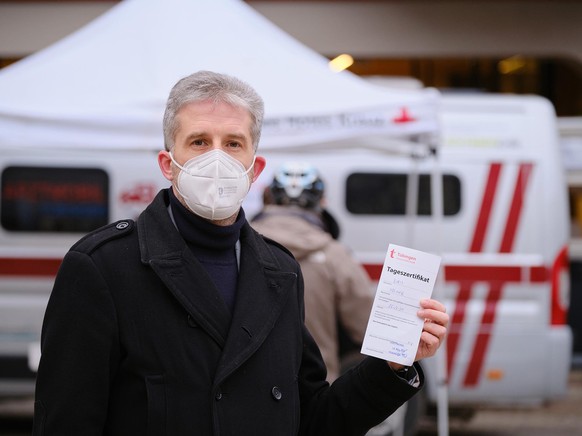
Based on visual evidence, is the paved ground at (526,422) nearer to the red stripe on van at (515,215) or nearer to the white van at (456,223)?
the white van at (456,223)

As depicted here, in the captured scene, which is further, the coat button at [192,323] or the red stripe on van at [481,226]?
the red stripe on van at [481,226]

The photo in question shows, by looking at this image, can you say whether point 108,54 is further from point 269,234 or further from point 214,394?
point 214,394

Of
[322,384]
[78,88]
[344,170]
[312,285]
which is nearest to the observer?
[322,384]

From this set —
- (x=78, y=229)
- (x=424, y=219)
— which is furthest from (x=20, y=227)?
(x=424, y=219)

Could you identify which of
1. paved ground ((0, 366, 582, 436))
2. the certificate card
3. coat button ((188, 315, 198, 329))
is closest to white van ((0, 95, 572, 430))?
paved ground ((0, 366, 582, 436))

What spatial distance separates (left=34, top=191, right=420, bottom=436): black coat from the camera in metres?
2.38

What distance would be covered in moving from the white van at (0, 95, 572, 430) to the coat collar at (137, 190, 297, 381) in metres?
5.84

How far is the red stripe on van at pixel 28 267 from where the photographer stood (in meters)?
8.53

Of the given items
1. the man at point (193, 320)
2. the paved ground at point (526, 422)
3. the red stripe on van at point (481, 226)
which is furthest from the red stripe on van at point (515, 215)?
the man at point (193, 320)

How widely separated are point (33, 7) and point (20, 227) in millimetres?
6106

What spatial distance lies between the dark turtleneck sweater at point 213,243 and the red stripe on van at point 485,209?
617 centimetres

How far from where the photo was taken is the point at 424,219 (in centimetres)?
870

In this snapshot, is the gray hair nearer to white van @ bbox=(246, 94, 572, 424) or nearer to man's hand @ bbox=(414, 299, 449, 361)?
man's hand @ bbox=(414, 299, 449, 361)

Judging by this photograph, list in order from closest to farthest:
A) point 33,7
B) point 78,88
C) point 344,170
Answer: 1. point 78,88
2. point 344,170
3. point 33,7
